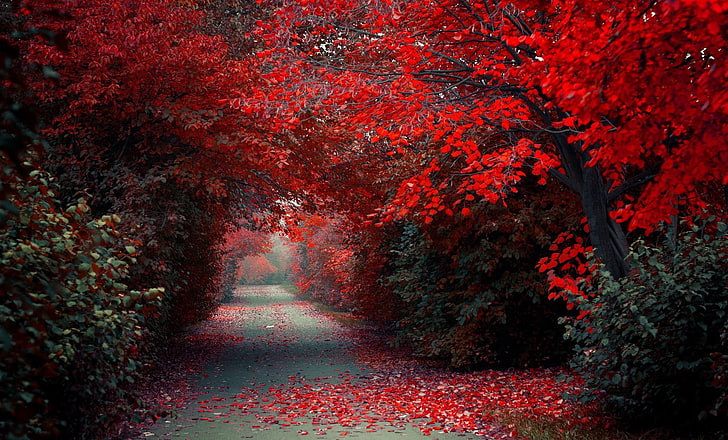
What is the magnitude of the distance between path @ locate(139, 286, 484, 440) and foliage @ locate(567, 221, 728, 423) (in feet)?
6.00

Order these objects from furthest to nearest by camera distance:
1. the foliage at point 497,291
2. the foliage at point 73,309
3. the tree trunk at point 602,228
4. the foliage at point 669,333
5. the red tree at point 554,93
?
the foliage at point 497,291, the tree trunk at point 602,228, the foliage at point 669,333, the red tree at point 554,93, the foliage at point 73,309

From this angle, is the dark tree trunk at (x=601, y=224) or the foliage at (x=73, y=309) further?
the dark tree trunk at (x=601, y=224)

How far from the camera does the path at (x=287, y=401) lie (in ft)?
22.9

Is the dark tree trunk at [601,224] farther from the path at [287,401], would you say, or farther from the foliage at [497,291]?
the path at [287,401]

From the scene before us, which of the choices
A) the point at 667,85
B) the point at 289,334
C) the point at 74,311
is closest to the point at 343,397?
the point at 74,311

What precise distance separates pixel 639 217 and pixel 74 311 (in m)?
4.97

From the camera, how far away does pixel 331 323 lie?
25.0m

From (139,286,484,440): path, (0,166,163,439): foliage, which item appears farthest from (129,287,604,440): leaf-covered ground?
(0,166,163,439): foliage

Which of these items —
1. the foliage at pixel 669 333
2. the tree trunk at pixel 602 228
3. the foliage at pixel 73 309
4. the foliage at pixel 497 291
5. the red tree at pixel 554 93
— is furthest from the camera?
the foliage at pixel 497 291

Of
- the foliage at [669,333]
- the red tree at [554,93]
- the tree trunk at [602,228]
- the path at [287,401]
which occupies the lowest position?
the path at [287,401]

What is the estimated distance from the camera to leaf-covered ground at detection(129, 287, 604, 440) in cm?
705

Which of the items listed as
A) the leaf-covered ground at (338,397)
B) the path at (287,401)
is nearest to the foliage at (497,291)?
the leaf-covered ground at (338,397)

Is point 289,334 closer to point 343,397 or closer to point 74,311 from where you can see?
point 343,397

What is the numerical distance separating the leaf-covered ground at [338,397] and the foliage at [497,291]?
64cm
